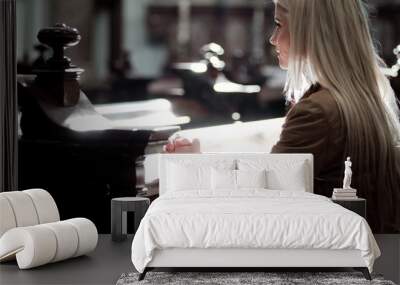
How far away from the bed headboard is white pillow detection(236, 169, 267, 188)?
0.08m

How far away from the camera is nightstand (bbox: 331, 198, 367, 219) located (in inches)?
219

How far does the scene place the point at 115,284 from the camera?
4.67 metres

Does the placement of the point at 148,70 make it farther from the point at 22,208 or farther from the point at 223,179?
the point at 22,208

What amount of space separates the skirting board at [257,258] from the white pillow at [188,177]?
116cm

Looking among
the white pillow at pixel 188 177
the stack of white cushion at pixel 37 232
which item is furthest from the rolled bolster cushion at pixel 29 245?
the white pillow at pixel 188 177

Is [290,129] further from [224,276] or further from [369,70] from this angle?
[224,276]

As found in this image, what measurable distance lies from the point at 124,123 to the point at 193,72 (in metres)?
0.70

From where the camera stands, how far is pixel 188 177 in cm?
590

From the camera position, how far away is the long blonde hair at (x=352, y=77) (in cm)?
548

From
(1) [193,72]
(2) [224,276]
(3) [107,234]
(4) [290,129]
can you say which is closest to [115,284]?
(2) [224,276]

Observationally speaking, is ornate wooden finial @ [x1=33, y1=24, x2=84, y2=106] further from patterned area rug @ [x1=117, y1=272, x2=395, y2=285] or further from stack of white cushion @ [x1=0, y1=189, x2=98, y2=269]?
patterned area rug @ [x1=117, y1=272, x2=395, y2=285]

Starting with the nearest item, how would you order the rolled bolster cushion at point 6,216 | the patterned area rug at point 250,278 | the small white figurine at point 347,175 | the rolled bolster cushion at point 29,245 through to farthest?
the patterned area rug at point 250,278 < the rolled bolster cushion at point 29,245 < the rolled bolster cushion at point 6,216 < the small white figurine at point 347,175

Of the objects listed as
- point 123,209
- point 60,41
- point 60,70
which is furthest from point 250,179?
point 60,41

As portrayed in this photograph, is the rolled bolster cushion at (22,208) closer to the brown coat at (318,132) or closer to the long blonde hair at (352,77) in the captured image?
the brown coat at (318,132)
